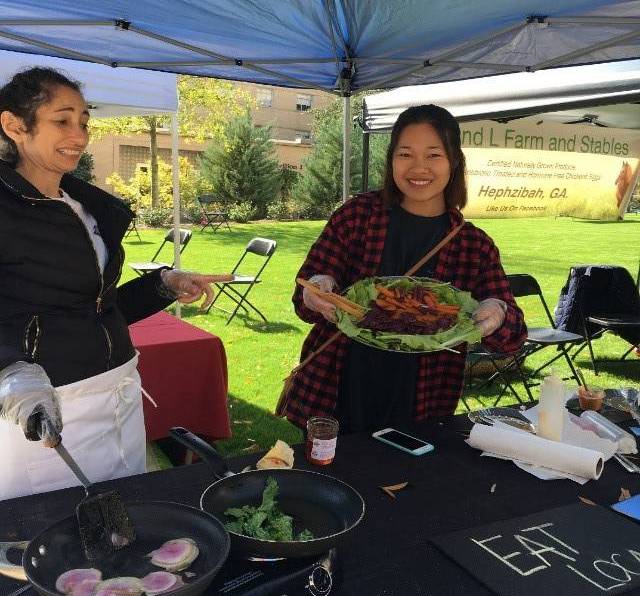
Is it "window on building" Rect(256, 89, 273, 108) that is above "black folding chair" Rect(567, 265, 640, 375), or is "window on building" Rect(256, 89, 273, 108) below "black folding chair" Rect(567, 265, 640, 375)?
above

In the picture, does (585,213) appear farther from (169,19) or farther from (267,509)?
(267,509)

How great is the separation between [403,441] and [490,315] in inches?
19.1

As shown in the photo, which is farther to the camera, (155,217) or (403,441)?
(155,217)

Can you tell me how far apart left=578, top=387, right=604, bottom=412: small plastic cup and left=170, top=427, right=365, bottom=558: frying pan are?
4.21ft

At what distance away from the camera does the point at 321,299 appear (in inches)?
76.0

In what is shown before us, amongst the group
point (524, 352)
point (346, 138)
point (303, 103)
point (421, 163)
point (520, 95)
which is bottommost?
point (524, 352)

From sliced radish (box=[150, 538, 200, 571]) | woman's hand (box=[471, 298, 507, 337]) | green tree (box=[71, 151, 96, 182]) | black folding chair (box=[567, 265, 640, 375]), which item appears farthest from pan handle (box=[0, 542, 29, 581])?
green tree (box=[71, 151, 96, 182])

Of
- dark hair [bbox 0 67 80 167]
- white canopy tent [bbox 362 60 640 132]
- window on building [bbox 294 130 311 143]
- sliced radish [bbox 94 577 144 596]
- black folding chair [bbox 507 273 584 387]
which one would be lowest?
black folding chair [bbox 507 273 584 387]

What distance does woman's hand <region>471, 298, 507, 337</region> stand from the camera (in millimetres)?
1961

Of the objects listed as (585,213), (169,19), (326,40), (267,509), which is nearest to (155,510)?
(267,509)

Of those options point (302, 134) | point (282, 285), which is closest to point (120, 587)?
point (282, 285)

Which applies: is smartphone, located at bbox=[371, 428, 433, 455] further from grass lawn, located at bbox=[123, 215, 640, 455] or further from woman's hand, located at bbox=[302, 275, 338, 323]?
grass lawn, located at bbox=[123, 215, 640, 455]

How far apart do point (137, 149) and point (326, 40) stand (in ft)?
85.9

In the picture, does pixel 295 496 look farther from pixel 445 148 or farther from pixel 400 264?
pixel 445 148
